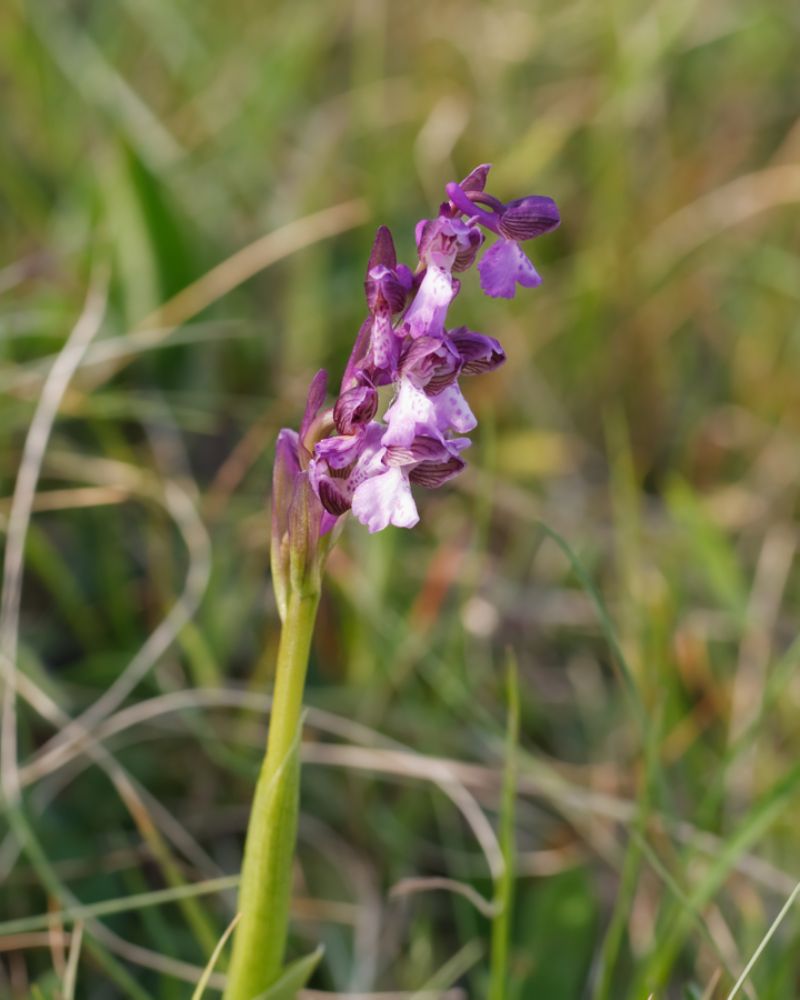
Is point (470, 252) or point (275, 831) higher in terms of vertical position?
point (470, 252)

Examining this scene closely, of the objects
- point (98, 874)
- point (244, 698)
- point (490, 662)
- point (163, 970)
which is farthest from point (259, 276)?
point (163, 970)

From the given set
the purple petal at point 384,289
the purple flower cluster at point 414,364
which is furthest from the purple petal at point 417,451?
the purple petal at point 384,289

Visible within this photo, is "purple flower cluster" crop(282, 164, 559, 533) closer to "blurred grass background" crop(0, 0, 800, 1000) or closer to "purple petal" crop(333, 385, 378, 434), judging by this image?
"purple petal" crop(333, 385, 378, 434)

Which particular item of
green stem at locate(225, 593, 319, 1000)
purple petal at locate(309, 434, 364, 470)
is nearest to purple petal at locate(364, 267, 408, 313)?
purple petal at locate(309, 434, 364, 470)

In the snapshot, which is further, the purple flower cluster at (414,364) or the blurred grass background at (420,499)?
the blurred grass background at (420,499)

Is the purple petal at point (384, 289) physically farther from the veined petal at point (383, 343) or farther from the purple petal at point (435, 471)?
the purple petal at point (435, 471)

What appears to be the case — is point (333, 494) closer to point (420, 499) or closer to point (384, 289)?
point (384, 289)

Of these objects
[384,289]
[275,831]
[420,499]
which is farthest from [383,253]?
[420,499]
